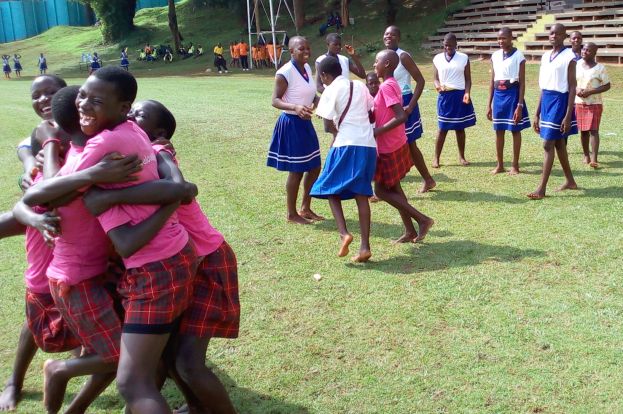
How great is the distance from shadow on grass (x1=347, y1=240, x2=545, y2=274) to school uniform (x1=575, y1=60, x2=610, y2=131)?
150 inches

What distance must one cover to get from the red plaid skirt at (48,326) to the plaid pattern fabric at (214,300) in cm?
61

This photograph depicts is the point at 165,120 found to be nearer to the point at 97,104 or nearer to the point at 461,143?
the point at 97,104

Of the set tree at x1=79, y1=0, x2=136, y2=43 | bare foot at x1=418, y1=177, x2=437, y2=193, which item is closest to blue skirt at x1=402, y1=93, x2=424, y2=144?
bare foot at x1=418, y1=177, x2=437, y2=193

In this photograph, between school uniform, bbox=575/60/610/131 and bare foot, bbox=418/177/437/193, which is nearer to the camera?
bare foot, bbox=418/177/437/193

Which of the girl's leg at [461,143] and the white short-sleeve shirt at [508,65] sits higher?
the white short-sleeve shirt at [508,65]

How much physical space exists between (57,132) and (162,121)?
60 cm

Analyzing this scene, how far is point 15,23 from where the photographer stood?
6041 centimetres

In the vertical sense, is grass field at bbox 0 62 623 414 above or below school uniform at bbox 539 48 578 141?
below

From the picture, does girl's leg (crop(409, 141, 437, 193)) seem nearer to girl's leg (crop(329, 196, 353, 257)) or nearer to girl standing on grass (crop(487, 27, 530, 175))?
girl standing on grass (crop(487, 27, 530, 175))

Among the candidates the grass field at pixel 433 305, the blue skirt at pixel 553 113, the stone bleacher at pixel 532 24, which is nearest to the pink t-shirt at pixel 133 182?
the grass field at pixel 433 305

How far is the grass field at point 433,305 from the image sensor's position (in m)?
3.88

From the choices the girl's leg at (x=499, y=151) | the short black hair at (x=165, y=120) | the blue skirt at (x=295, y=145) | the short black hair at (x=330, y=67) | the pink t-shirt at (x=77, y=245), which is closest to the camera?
the pink t-shirt at (x=77, y=245)

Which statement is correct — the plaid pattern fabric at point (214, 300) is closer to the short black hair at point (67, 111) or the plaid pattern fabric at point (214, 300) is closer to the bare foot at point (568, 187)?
the short black hair at point (67, 111)

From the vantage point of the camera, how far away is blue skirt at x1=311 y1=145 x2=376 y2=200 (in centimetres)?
592
